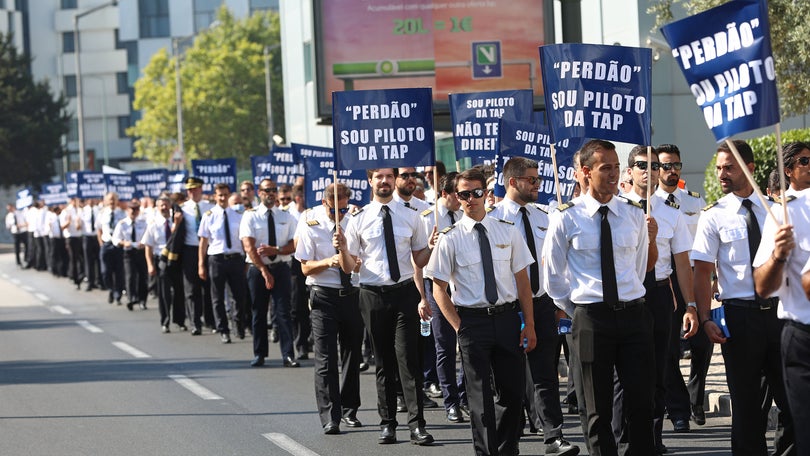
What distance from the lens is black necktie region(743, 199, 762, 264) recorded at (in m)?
8.33

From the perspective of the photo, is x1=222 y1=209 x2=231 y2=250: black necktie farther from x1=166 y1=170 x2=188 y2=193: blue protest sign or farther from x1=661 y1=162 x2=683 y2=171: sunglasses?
x1=166 y1=170 x2=188 y2=193: blue protest sign

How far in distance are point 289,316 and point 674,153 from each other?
652cm

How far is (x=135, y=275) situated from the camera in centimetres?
2558

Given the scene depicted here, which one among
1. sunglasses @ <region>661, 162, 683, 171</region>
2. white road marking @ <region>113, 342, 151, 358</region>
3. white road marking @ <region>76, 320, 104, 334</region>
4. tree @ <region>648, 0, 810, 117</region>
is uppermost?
tree @ <region>648, 0, 810, 117</region>

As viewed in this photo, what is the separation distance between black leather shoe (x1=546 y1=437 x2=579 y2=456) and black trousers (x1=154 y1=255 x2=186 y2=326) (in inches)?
464

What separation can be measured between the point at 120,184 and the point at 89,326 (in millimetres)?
10587

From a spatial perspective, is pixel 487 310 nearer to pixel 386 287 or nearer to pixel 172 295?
pixel 386 287

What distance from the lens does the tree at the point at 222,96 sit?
238 ft

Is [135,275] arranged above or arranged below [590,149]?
below

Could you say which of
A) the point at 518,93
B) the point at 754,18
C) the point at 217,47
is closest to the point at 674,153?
the point at 754,18

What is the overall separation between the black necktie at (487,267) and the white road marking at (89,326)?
12952 millimetres

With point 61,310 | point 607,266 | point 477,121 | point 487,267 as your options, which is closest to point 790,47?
point 477,121

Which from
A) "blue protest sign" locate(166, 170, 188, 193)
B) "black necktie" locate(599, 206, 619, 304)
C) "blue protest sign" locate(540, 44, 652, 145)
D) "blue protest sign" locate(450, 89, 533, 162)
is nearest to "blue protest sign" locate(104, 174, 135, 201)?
"blue protest sign" locate(166, 170, 188, 193)

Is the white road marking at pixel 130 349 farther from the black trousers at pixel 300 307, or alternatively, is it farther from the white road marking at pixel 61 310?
the white road marking at pixel 61 310
